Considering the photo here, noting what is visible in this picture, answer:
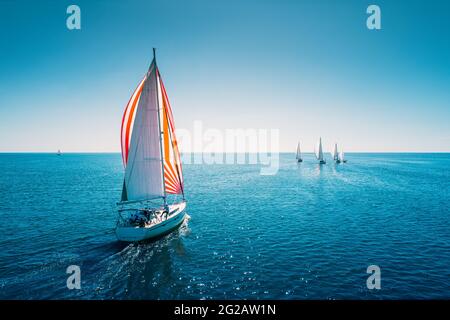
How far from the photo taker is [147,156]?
2716 cm

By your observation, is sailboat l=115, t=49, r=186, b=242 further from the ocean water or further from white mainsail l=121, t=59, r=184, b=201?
the ocean water

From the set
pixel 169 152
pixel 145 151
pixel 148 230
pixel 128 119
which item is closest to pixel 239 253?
pixel 148 230

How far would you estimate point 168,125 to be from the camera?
29.0 meters

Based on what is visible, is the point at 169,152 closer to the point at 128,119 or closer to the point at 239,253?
the point at 128,119

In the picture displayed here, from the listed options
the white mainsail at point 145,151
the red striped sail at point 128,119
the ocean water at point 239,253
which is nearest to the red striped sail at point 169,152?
the white mainsail at point 145,151

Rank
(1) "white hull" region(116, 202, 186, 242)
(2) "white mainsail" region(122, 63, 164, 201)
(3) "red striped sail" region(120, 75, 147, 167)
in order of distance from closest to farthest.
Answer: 1. (1) "white hull" region(116, 202, 186, 242)
2. (3) "red striped sail" region(120, 75, 147, 167)
3. (2) "white mainsail" region(122, 63, 164, 201)

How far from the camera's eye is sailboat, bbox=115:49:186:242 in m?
25.0

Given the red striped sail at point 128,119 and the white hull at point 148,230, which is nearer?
the white hull at point 148,230

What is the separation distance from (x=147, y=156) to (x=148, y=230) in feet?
26.6

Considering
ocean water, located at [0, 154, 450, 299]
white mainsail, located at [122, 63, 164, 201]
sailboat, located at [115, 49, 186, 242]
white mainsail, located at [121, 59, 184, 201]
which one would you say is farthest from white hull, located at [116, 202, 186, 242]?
white mainsail, located at [122, 63, 164, 201]

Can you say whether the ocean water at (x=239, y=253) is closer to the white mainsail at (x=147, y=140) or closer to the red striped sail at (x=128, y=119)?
the white mainsail at (x=147, y=140)

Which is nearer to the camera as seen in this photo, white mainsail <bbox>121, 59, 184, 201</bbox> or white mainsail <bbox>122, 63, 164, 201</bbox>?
white mainsail <bbox>121, 59, 184, 201</bbox>

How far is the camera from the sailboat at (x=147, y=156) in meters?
25.0
